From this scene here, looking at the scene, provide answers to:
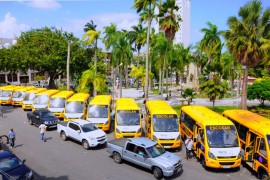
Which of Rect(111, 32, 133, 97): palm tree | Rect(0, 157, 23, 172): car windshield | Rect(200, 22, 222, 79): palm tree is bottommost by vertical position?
Rect(0, 157, 23, 172): car windshield

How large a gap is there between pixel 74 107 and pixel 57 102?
362cm

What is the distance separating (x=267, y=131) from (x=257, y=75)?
54693 millimetres

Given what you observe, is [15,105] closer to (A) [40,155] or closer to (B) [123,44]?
(B) [123,44]

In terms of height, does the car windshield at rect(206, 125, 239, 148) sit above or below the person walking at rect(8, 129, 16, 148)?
above

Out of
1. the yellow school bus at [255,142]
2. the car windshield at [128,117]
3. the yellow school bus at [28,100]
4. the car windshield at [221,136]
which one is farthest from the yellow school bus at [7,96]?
the yellow school bus at [255,142]

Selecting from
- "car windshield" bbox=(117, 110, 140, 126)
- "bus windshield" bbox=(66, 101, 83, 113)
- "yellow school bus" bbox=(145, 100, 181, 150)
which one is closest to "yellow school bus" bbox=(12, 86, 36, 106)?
"bus windshield" bbox=(66, 101, 83, 113)

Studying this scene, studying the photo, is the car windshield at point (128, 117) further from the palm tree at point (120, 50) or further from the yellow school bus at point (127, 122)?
the palm tree at point (120, 50)

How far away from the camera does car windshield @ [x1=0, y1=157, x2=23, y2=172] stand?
12.9m

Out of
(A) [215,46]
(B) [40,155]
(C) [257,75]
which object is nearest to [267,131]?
(B) [40,155]

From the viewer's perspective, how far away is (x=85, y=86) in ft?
135

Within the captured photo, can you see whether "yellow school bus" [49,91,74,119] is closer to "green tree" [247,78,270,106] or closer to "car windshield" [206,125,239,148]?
"car windshield" [206,125,239,148]

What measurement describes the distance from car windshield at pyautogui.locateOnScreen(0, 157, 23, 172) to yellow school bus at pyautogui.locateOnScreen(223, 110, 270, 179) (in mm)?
12612

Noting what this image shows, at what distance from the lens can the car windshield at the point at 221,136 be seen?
1535 cm

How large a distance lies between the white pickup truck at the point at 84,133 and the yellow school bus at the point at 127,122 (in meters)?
1.25
